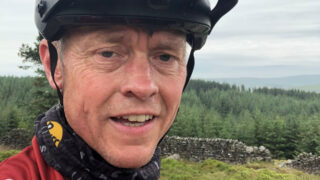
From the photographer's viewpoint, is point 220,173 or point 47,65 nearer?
point 47,65

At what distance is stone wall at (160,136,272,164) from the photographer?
2150 cm

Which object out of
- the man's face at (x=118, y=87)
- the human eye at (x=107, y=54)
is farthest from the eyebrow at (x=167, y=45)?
the human eye at (x=107, y=54)

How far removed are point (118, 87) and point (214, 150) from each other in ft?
71.8

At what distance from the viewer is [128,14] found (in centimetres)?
149

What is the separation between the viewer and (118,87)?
153 cm

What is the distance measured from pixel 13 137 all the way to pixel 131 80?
2745 centimetres

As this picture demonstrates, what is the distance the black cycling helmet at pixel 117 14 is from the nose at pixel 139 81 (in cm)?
22

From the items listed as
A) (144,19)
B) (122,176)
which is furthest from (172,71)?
(122,176)

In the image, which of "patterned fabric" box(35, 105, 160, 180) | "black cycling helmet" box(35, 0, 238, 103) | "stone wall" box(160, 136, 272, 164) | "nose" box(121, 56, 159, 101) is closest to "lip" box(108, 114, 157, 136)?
"nose" box(121, 56, 159, 101)

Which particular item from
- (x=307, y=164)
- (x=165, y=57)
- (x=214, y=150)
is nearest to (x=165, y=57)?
(x=165, y=57)

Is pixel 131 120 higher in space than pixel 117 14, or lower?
lower

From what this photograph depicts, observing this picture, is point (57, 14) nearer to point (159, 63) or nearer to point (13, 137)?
point (159, 63)

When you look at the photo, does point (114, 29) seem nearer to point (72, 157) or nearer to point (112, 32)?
point (112, 32)

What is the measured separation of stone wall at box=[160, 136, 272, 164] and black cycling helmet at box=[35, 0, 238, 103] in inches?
830
